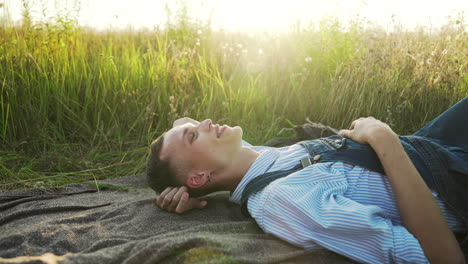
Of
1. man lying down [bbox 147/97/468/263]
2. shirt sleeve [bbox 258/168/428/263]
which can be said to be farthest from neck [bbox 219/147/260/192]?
shirt sleeve [bbox 258/168/428/263]

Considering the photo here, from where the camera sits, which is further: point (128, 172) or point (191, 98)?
point (191, 98)

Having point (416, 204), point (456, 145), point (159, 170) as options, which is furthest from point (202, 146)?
point (456, 145)

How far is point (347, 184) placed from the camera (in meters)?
2.05

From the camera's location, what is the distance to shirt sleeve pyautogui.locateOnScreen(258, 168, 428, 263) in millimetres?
1733

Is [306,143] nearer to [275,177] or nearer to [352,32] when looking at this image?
[275,177]

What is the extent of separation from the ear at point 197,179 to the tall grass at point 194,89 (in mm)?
1187

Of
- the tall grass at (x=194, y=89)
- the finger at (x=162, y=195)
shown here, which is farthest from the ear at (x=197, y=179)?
the tall grass at (x=194, y=89)

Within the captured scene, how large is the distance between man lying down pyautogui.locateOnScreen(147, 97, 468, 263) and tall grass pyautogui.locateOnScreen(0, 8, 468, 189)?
1.23m

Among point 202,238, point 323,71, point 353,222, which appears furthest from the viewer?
point 323,71

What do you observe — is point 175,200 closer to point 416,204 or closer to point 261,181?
point 261,181

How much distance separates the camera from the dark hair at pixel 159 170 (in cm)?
233

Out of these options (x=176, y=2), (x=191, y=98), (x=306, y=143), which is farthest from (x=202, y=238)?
(x=176, y=2)

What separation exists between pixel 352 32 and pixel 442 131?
99.7 inches

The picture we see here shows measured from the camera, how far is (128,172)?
3357mm
